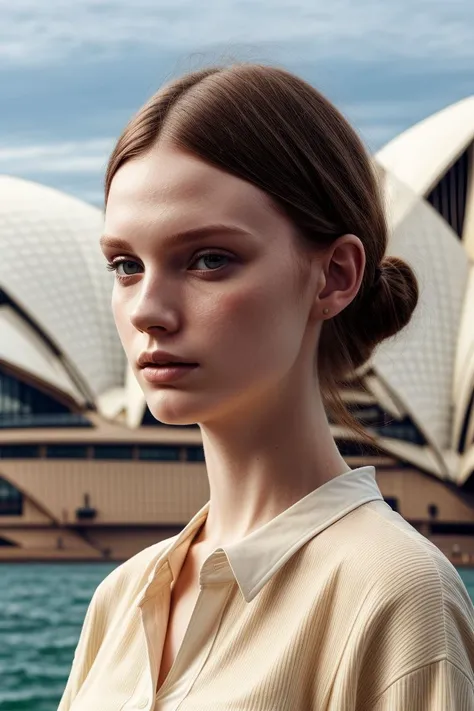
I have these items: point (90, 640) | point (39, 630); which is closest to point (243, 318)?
point (90, 640)

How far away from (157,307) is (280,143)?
0.16 meters

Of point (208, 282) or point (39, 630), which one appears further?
point (39, 630)

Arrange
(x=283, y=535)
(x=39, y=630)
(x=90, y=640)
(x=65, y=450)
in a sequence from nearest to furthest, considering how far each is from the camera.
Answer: (x=283, y=535) < (x=90, y=640) < (x=39, y=630) < (x=65, y=450)

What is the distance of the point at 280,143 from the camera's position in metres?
0.94

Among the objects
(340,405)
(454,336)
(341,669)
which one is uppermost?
(340,405)

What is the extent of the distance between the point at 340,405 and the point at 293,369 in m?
0.13

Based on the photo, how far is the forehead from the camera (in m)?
0.93

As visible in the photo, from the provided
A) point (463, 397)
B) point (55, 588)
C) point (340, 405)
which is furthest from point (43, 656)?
point (463, 397)

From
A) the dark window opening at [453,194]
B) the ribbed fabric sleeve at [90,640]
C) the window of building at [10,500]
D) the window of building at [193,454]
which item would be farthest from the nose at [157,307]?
the dark window opening at [453,194]

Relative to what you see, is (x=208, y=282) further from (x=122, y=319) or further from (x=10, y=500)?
(x=10, y=500)

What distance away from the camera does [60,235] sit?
25.1m

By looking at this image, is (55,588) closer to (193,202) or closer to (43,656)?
(43,656)

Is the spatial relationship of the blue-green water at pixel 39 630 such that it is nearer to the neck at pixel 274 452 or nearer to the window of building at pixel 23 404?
the window of building at pixel 23 404

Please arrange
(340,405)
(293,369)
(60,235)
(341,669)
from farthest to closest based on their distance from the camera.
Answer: (60,235)
(340,405)
(293,369)
(341,669)
